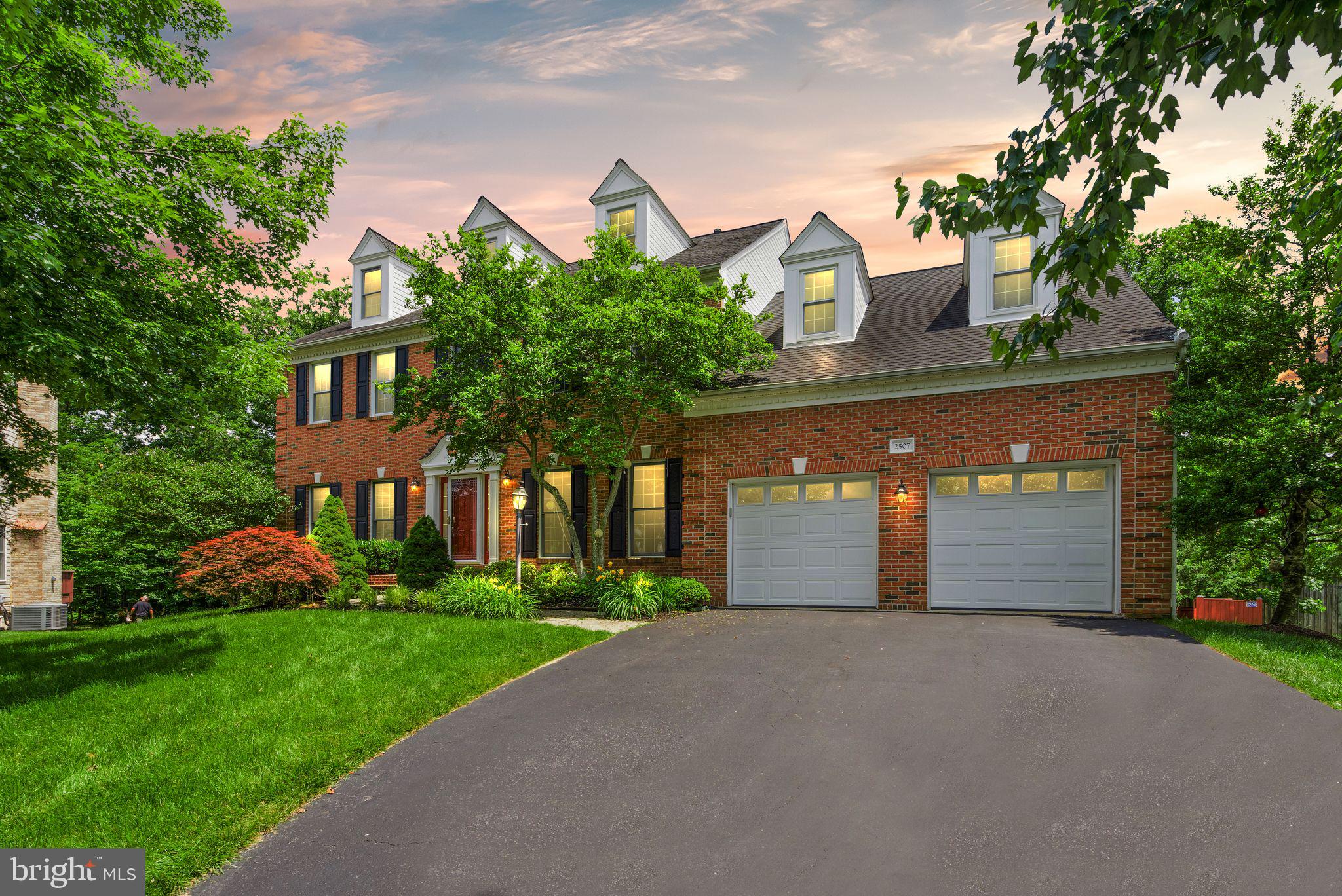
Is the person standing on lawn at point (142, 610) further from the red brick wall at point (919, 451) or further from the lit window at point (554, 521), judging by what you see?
the red brick wall at point (919, 451)

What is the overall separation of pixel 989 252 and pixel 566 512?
9.11 meters

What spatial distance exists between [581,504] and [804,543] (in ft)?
16.2

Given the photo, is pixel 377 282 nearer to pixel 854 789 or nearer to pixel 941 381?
pixel 941 381

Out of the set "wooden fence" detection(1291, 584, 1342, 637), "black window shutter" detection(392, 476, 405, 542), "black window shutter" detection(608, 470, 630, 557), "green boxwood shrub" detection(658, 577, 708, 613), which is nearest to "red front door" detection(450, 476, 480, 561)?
"black window shutter" detection(392, 476, 405, 542)

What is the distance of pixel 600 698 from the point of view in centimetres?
799

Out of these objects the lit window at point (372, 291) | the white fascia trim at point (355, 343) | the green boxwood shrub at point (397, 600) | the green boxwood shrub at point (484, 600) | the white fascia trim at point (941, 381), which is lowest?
the green boxwood shrub at point (397, 600)

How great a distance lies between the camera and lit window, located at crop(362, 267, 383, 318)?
68.9 ft

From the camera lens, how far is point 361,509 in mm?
19969

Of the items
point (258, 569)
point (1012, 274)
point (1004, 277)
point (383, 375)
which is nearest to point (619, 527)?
point (258, 569)

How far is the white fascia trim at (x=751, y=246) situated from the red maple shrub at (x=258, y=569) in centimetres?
999

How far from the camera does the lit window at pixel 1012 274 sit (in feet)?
44.3

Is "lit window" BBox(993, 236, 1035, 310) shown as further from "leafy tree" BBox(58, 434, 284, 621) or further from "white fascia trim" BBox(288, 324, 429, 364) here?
"leafy tree" BBox(58, 434, 284, 621)

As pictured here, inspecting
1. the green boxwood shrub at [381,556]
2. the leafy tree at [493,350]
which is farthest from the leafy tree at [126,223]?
the green boxwood shrub at [381,556]

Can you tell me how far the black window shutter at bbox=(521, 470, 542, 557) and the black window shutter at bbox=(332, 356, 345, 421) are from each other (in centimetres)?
680
